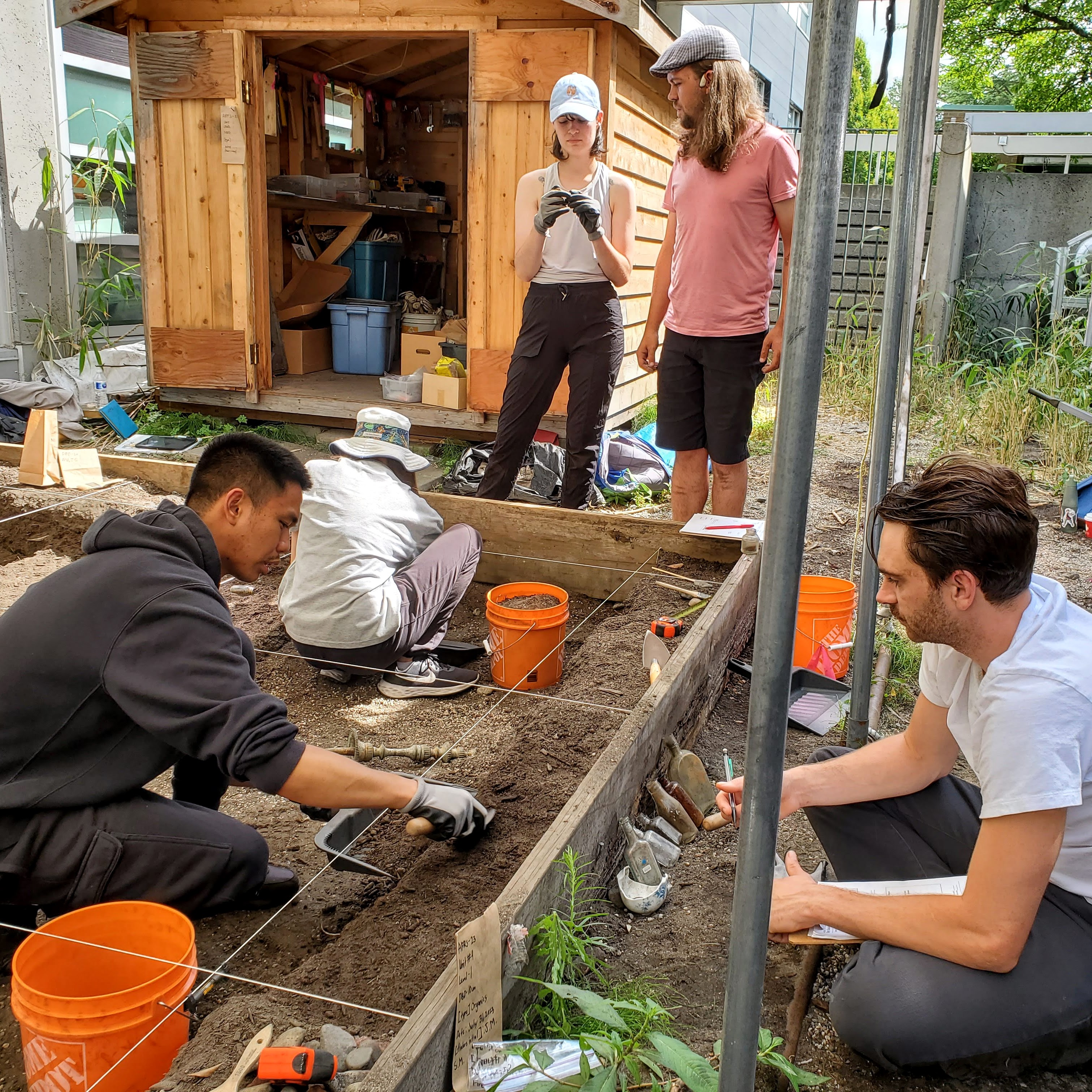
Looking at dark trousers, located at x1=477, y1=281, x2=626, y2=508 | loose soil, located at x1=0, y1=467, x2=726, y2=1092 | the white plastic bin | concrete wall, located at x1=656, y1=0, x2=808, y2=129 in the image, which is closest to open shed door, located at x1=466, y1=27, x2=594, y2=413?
the white plastic bin

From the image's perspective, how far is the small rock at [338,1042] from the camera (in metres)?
1.46

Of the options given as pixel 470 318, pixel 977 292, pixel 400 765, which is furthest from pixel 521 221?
pixel 977 292

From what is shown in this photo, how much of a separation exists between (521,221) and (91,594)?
290 cm

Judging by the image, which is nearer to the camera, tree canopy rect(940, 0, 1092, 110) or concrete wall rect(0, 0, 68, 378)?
concrete wall rect(0, 0, 68, 378)

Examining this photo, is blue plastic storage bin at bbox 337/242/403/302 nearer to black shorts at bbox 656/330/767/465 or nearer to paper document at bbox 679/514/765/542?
black shorts at bbox 656/330/767/465

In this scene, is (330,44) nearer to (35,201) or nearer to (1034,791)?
(35,201)

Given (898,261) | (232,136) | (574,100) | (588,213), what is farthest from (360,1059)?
(232,136)

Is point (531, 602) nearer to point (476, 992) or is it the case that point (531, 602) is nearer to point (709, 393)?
point (709, 393)

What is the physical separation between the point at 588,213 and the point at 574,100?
46cm

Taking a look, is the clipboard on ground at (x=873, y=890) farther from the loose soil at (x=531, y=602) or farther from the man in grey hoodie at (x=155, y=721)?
the loose soil at (x=531, y=602)

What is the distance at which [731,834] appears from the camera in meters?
2.48

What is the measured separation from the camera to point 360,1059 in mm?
1442

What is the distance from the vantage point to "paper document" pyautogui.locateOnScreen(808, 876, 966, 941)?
5.80 feet

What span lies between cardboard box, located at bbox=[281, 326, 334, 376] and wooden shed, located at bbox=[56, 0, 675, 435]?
122 millimetres
